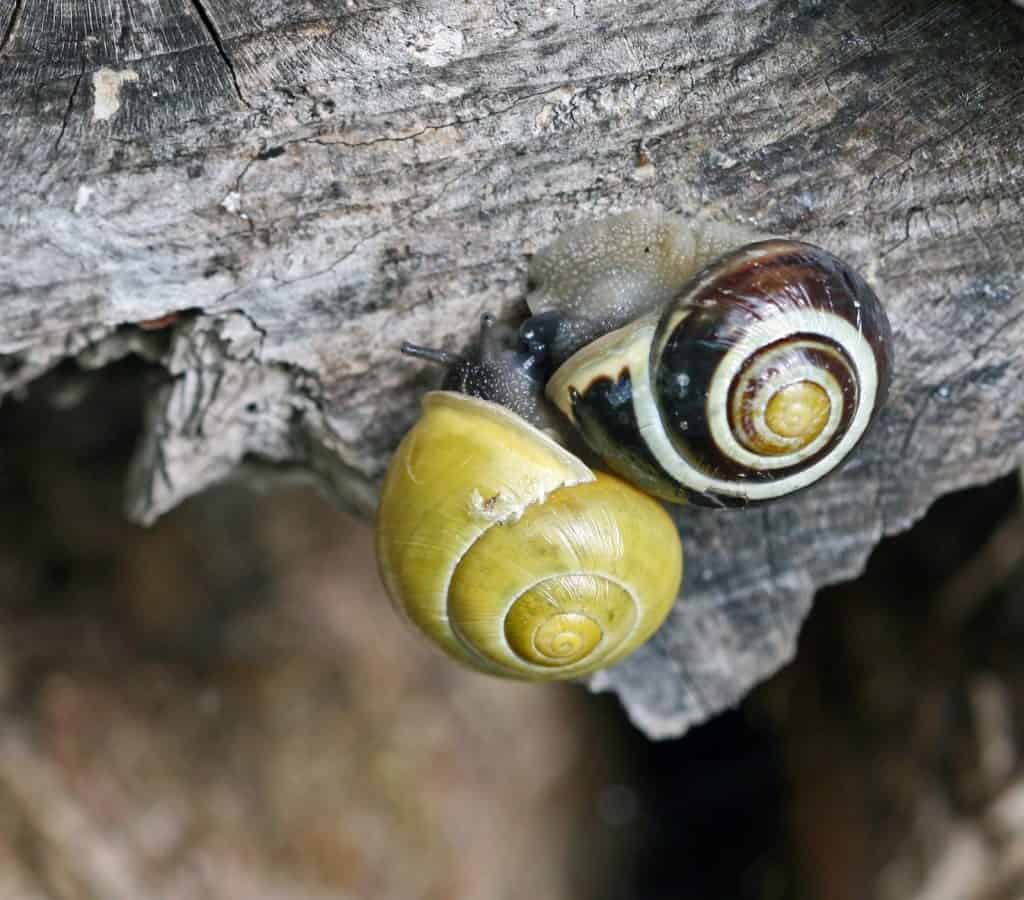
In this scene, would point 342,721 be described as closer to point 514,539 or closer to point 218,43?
point 514,539

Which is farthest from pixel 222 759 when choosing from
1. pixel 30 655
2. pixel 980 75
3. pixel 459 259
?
pixel 980 75

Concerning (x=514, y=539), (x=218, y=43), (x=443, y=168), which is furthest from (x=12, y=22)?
(x=514, y=539)

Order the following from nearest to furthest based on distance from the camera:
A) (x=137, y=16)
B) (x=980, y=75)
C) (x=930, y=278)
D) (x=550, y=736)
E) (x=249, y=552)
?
(x=137, y=16), (x=980, y=75), (x=930, y=278), (x=249, y=552), (x=550, y=736)

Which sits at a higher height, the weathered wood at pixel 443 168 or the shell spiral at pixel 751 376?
the weathered wood at pixel 443 168

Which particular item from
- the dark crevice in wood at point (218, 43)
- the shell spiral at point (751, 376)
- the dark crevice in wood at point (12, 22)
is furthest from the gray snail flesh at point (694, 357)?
the dark crevice in wood at point (12, 22)

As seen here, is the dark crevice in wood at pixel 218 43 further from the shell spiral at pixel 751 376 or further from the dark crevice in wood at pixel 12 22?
the shell spiral at pixel 751 376

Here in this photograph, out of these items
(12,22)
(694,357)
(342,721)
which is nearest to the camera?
→ (12,22)

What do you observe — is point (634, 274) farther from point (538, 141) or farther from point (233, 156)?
point (233, 156)
